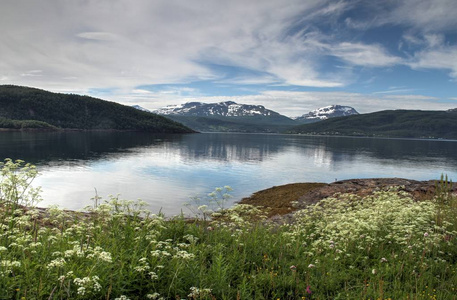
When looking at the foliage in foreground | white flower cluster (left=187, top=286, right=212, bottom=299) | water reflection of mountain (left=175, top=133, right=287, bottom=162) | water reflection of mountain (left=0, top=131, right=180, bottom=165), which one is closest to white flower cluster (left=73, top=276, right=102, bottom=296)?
the foliage in foreground

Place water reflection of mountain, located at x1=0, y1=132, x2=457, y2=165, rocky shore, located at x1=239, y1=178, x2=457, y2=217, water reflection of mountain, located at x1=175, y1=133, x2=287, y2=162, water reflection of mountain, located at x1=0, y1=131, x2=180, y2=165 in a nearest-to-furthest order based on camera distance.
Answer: rocky shore, located at x1=239, y1=178, x2=457, y2=217
water reflection of mountain, located at x1=0, y1=131, x2=180, y2=165
water reflection of mountain, located at x1=0, y1=132, x2=457, y2=165
water reflection of mountain, located at x1=175, y1=133, x2=287, y2=162

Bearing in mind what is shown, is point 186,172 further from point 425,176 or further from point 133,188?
point 425,176

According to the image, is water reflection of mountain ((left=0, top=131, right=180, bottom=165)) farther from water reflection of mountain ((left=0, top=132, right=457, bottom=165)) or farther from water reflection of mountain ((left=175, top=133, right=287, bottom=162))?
water reflection of mountain ((left=175, top=133, right=287, bottom=162))

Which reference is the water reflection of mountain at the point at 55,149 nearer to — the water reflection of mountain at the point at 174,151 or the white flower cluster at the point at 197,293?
the water reflection of mountain at the point at 174,151

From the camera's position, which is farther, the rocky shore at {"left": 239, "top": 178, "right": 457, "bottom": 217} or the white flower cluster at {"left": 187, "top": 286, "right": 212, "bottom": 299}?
the rocky shore at {"left": 239, "top": 178, "right": 457, "bottom": 217}

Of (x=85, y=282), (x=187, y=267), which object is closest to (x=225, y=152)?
(x=187, y=267)

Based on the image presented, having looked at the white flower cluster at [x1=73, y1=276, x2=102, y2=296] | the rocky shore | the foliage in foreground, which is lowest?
the rocky shore

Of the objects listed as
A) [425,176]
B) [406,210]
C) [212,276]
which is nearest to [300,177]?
[425,176]

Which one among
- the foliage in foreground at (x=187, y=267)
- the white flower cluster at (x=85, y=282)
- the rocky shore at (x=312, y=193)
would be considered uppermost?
the white flower cluster at (x=85, y=282)

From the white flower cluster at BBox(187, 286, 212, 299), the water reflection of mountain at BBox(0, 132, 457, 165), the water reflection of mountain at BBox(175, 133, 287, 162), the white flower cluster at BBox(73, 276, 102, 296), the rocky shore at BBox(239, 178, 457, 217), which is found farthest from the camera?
the water reflection of mountain at BBox(175, 133, 287, 162)

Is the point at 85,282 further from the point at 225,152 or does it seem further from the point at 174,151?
the point at 225,152

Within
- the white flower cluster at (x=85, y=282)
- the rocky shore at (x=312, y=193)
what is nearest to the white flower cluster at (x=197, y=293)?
the white flower cluster at (x=85, y=282)

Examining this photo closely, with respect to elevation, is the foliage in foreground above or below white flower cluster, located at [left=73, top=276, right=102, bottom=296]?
below

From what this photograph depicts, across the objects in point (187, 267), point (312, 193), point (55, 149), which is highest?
point (187, 267)
